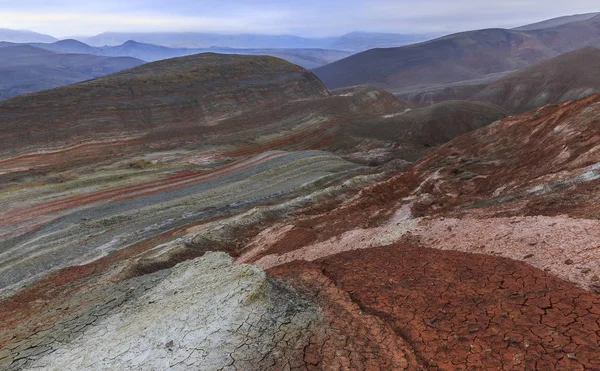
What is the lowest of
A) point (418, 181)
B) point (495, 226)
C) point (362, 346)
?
A: point (418, 181)

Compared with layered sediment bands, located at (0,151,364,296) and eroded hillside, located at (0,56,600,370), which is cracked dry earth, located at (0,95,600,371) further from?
layered sediment bands, located at (0,151,364,296)

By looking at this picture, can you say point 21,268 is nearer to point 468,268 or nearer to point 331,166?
point 468,268

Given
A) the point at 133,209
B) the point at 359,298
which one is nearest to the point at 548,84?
the point at 133,209

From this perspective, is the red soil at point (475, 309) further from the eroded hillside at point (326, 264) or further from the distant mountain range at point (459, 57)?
the distant mountain range at point (459, 57)

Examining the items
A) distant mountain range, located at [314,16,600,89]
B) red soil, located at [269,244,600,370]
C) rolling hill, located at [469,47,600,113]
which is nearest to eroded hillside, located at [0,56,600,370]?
red soil, located at [269,244,600,370]

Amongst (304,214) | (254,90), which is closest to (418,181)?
(304,214)

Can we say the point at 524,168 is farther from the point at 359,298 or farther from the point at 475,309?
the point at 359,298
